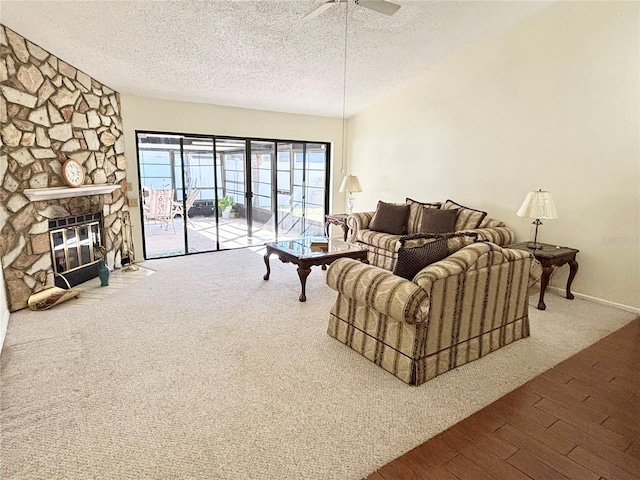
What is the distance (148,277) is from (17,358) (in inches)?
83.5

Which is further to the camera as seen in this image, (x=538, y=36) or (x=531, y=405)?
(x=538, y=36)

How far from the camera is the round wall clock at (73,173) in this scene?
414 cm

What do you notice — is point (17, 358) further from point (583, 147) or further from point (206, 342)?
point (583, 147)

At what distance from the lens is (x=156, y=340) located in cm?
317

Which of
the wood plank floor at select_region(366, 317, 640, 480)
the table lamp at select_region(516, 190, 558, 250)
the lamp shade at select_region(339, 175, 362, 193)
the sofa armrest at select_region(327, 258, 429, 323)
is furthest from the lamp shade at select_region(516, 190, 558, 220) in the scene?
the lamp shade at select_region(339, 175, 362, 193)

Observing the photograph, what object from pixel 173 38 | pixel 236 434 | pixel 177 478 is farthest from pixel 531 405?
pixel 173 38

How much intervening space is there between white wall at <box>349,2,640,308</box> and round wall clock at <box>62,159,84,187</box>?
469 cm

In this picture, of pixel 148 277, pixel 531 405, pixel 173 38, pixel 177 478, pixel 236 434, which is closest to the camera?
pixel 177 478

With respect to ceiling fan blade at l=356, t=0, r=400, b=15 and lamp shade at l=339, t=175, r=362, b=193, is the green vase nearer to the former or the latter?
lamp shade at l=339, t=175, r=362, b=193

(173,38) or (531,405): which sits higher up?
(173,38)

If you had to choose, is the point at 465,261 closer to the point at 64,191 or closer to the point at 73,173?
the point at 64,191

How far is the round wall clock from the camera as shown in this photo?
4.14m

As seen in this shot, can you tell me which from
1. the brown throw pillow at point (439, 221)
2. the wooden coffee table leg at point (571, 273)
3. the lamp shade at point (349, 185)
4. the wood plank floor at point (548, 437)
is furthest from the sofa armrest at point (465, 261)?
the lamp shade at point (349, 185)

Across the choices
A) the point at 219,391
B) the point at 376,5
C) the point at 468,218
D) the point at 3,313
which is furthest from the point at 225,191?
the point at 219,391
